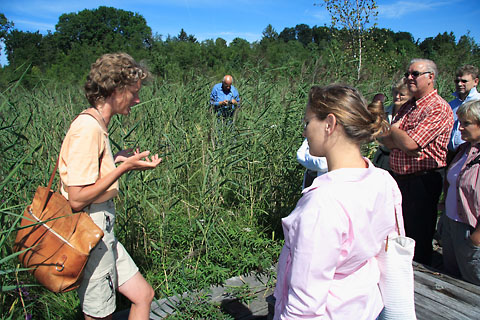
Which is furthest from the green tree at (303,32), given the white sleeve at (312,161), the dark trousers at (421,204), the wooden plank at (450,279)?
the wooden plank at (450,279)

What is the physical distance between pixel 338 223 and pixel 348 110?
402mm

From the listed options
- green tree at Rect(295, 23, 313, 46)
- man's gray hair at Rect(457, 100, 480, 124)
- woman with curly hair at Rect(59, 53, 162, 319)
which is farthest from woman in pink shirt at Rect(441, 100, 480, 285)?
green tree at Rect(295, 23, 313, 46)

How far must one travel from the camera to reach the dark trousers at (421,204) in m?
2.98

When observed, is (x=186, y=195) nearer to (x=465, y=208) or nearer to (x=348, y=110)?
(x=465, y=208)

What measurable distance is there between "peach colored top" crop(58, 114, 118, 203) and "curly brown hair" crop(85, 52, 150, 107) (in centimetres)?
16

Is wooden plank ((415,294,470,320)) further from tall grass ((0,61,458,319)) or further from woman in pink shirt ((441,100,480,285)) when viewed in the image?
tall grass ((0,61,458,319))

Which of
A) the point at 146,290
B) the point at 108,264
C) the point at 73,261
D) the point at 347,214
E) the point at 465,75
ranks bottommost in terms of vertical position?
the point at 146,290

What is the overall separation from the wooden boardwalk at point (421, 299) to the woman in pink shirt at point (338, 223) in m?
0.93

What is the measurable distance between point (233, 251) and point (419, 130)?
1.82m

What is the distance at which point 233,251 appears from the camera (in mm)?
3035

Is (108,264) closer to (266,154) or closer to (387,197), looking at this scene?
(387,197)

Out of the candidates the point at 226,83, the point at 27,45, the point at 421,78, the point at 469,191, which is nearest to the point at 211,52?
the point at 27,45

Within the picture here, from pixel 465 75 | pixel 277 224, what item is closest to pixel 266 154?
pixel 277 224

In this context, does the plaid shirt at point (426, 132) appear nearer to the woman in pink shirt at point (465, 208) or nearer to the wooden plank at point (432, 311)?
the woman in pink shirt at point (465, 208)
